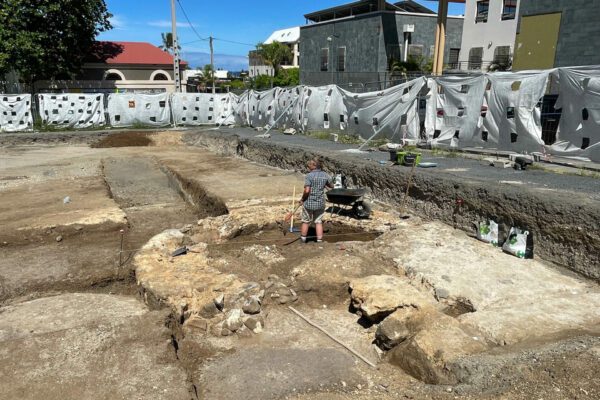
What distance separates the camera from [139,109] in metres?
24.5

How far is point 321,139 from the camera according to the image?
1666cm

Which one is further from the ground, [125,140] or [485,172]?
[485,172]

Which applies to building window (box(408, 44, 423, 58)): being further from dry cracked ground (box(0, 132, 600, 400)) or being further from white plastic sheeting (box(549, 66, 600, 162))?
dry cracked ground (box(0, 132, 600, 400))

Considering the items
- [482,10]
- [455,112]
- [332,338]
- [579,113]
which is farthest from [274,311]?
[482,10]

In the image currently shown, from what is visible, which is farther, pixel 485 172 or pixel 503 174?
pixel 485 172

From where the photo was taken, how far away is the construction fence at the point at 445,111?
9.84m

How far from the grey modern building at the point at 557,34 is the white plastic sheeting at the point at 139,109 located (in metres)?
19.3

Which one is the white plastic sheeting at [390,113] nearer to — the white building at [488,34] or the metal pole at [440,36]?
the metal pole at [440,36]

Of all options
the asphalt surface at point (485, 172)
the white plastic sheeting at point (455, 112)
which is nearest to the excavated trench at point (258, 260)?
A: the asphalt surface at point (485, 172)

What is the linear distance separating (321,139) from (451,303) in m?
11.5

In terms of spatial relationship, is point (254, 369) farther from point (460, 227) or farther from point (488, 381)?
point (460, 227)

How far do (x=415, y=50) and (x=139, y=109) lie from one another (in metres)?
18.2

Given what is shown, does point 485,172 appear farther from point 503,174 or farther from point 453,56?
point 453,56

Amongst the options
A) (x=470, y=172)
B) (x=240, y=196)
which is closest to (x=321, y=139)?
(x=240, y=196)
